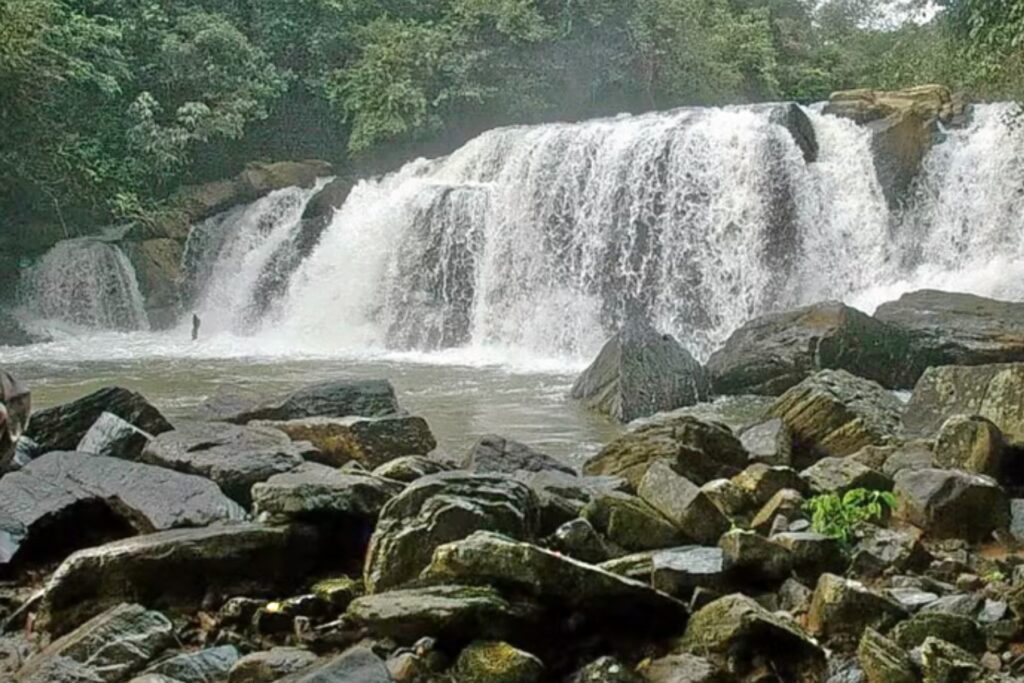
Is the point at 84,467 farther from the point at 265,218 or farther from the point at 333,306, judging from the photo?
the point at 265,218

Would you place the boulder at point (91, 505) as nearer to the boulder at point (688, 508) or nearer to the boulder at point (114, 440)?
the boulder at point (114, 440)

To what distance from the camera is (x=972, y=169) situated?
48.7 feet

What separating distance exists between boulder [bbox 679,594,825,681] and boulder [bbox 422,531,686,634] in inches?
8.6

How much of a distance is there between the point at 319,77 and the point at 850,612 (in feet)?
66.5

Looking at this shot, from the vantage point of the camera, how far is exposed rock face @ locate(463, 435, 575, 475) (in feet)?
21.6

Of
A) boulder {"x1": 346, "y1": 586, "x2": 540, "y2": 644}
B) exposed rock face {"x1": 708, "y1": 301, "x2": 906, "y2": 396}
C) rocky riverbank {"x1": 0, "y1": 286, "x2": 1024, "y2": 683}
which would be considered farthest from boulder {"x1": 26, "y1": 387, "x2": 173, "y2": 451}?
exposed rock face {"x1": 708, "y1": 301, "x2": 906, "y2": 396}

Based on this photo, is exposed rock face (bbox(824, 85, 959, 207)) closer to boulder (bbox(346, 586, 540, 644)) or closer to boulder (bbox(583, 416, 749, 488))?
boulder (bbox(583, 416, 749, 488))

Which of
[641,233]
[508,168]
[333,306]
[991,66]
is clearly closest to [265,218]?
[333,306]

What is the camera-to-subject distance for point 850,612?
155 inches

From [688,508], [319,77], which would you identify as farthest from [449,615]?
[319,77]

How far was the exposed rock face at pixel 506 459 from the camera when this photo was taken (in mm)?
6582

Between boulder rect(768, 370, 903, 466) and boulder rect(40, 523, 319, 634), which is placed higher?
boulder rect(768, 370, 903, 466)

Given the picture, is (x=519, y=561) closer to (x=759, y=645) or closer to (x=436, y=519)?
(x=436, y=519)

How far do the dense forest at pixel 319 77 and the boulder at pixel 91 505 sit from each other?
12.6m
